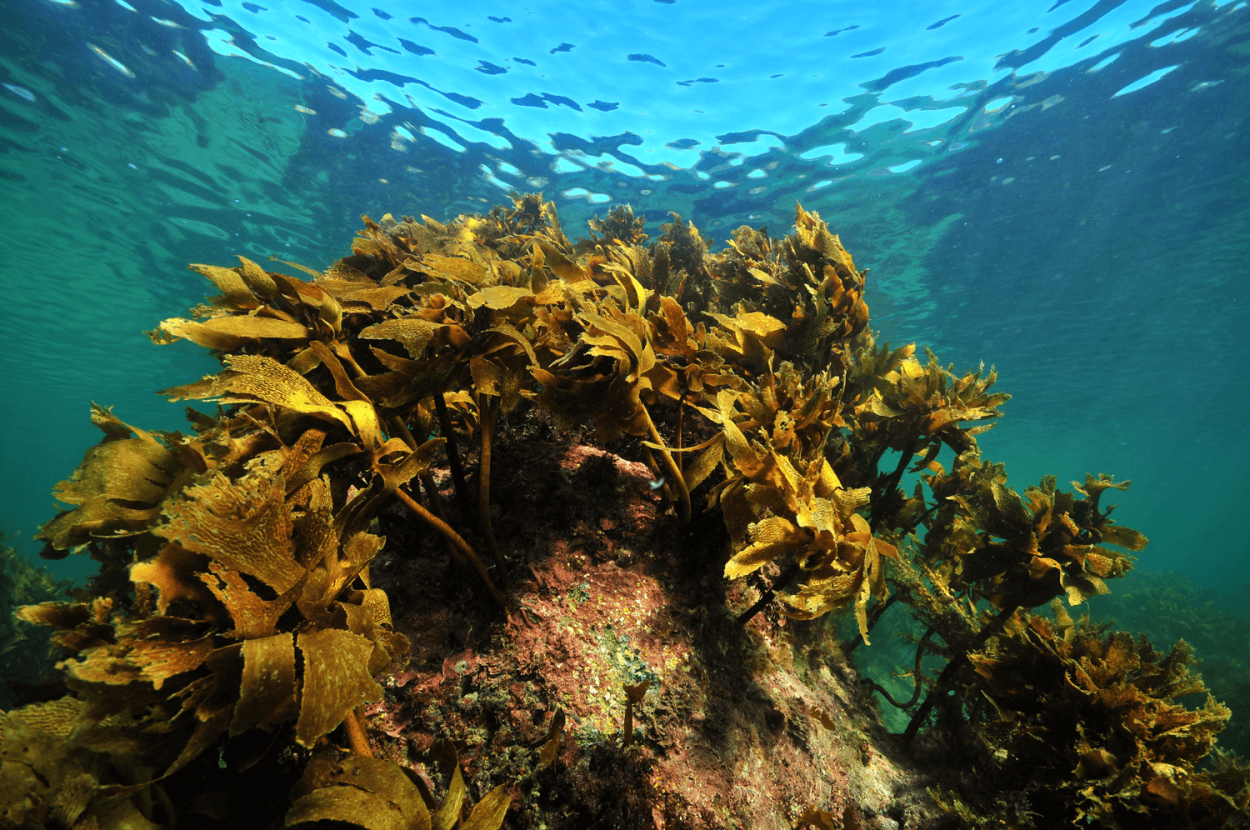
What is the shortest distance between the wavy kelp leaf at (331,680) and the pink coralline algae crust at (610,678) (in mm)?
492

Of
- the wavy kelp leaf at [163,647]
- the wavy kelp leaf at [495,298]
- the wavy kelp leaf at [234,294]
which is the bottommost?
the wavy kelp leaf at [163,647]

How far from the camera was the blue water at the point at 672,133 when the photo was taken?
845 centimetres

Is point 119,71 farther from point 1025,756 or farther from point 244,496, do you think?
point 1025,756

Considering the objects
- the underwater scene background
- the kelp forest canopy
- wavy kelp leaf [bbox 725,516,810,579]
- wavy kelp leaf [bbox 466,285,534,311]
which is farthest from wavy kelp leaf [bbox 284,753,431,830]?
the underwater scene background

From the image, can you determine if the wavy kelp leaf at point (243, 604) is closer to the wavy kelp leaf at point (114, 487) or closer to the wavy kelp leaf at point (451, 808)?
the wavy kelp leaf at point (114, 487)

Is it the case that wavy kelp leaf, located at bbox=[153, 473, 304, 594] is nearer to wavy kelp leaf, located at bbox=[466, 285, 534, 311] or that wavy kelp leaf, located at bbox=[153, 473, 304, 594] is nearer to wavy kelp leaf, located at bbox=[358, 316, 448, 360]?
wavy kelp leaf, located at bbox=[358, 316, 448, 360]

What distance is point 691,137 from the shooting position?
10617 mm

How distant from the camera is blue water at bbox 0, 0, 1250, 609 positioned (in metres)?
8.45

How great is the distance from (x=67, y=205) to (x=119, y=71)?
22.3 feet

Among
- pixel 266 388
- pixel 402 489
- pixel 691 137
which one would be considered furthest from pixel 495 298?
pixel 691 137

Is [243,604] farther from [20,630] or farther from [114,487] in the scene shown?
[20,630]

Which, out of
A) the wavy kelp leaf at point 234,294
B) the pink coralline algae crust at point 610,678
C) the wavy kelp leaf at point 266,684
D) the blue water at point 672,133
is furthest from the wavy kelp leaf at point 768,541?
the blue water at point 672,133

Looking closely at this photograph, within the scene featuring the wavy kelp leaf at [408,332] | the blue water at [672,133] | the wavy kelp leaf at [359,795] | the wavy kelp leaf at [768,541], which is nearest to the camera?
the wavy kelp leaf at [359,795]

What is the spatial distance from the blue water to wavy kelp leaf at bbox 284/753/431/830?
8249 millimetres
